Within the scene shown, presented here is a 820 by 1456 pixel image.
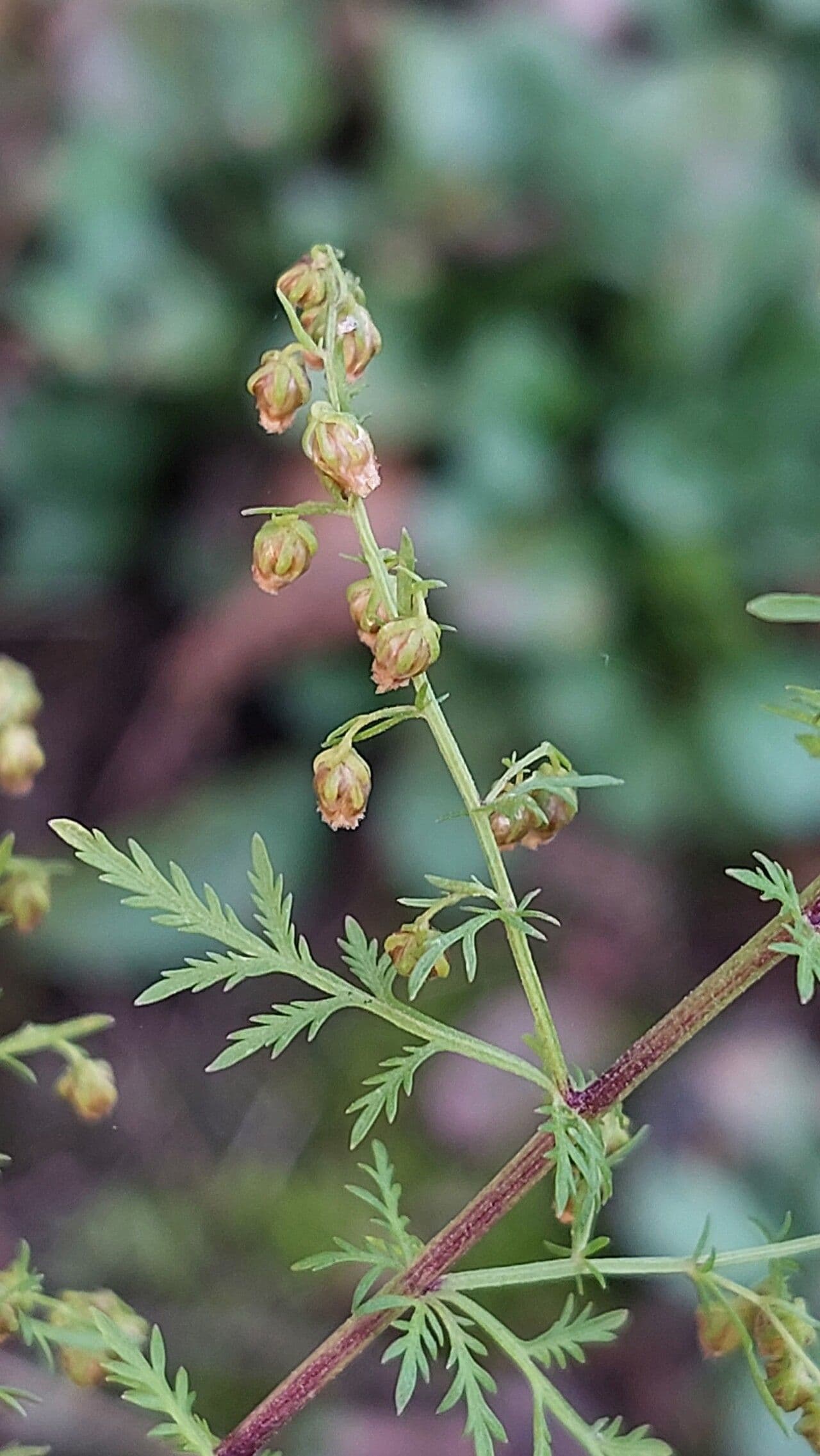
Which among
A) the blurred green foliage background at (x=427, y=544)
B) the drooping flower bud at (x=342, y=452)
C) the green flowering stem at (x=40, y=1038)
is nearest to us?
the drooping flower bud at (x=342, y=452)

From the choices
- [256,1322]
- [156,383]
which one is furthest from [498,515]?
[256,1322]

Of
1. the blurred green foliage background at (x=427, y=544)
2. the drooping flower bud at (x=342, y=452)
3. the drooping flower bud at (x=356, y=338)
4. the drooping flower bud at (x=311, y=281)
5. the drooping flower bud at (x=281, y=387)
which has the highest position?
the drooping flower bud at (x=311, y=281)

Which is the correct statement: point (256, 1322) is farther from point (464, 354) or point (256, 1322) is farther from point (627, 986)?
point (464, 354)

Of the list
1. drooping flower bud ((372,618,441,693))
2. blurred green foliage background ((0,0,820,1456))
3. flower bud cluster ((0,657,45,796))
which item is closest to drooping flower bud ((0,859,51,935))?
flower bud cluster ((0,657,45,796))

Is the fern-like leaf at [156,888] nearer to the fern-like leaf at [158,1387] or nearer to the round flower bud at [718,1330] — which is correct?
the fern-like leaf at [158,1387]

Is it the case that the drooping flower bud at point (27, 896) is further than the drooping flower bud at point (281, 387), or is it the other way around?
the drooping flower bud at point (27, 896)

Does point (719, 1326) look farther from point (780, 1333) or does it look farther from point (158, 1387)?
point (158, 1387)

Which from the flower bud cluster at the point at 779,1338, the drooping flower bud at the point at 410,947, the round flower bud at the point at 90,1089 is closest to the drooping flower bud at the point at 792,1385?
the flower bud cluster at the point at 779,1338
